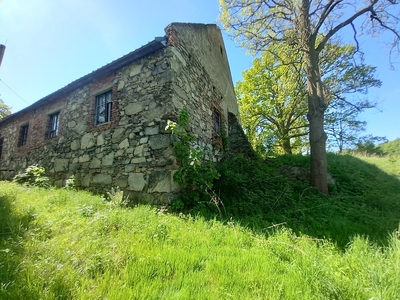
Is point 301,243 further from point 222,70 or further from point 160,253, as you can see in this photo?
point 222,70

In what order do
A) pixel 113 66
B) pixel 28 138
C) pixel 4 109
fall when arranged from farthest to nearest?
pixel 4 109 < pixel 28 138 < pixel 113 66

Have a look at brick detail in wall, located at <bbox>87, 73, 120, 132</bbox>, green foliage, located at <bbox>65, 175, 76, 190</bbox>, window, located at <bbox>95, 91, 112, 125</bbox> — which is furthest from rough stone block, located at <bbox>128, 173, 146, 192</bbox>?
green foliage, located at <bbox>65, 175, 76, 190</bbox>

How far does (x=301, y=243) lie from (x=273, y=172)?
4.24 metres

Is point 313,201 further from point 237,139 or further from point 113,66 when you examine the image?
point 113,66

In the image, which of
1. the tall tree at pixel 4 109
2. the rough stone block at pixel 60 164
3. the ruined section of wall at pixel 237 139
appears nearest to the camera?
the rough stone block at pixel 60 164

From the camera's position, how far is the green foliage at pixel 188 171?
4555 mm

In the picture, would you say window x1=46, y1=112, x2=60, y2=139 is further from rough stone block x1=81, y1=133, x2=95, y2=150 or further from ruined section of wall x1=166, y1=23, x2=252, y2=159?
ruined section of wall x1=166, y1=23, x2=252, y2=159

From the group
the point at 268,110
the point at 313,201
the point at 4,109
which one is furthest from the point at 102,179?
the point at 4,109

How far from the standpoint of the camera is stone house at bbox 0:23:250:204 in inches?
196

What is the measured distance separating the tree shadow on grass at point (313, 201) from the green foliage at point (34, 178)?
622cm

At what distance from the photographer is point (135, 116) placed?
5.44 metres

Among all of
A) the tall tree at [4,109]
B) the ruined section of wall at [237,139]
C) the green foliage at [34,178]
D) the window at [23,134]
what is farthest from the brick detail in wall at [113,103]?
the tall tree at [4,109]

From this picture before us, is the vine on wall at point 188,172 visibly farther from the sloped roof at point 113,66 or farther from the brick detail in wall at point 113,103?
the brick detail in wall at point 113,103

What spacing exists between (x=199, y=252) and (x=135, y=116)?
4.10 m
